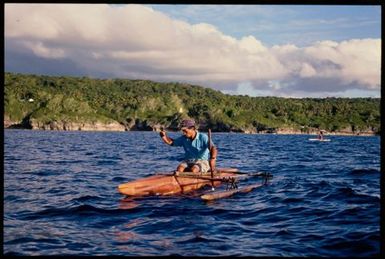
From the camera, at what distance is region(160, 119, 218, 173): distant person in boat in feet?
53.3

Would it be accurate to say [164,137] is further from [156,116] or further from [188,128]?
[156,116]

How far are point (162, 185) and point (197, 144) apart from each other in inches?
89.8

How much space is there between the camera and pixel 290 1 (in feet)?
20.5

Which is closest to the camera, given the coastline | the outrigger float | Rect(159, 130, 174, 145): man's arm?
the outrigger float

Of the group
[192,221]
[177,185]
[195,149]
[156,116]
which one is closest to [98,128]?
[156,116]

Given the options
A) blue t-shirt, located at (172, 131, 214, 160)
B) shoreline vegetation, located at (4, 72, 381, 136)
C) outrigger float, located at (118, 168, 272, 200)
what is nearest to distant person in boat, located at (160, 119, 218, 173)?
blue t-shirt, located at (172, 131, 214, 160)

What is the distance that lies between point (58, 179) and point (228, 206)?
8996 mm

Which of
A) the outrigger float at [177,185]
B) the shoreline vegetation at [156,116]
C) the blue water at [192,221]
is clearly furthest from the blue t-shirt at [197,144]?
the shoreline vegetation at [156,116]

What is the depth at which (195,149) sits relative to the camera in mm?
16750

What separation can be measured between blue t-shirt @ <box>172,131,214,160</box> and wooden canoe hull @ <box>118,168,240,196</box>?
2.67 ft

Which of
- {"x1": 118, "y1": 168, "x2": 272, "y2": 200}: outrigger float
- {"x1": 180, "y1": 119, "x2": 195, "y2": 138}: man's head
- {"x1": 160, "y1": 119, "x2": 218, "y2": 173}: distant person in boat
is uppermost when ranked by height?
{"x1": 180, "y1": 119, "x2": 195, "y2": 138}: man's head

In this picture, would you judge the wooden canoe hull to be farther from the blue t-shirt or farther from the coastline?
the coastline

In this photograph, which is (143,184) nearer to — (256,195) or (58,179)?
(256,195)

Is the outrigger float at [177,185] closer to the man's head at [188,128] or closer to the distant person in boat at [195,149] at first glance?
the distant person in boat at [195,149]
